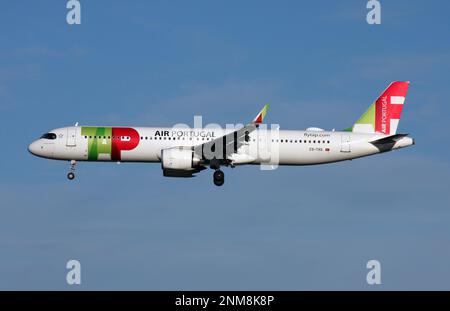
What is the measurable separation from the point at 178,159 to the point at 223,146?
3606mm

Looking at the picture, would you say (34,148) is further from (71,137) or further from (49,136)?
(71,137)

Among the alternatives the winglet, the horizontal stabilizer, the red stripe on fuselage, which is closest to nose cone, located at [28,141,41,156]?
the red stripe on fuselage

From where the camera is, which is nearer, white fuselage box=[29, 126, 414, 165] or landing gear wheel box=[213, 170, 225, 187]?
landing gear wheel box=[213, 170, 225, 187]

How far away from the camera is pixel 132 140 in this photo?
66.5 meters

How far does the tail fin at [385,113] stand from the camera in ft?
238

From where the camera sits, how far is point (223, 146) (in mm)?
66312

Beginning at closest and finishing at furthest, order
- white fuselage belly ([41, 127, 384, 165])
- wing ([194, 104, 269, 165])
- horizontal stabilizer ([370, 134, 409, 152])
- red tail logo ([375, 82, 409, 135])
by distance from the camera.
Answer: wing ([194, 104, 269, 165]) → white fuselage belly ([41, 127, 384, 165]) → horizontal stabilizer ([370, 134, 409, 152]) → red tail logo ([375, 82, 409, 135])

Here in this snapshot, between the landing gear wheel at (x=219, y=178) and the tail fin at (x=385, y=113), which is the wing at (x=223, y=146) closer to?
the landing gear wheel at (x=219, y=178)

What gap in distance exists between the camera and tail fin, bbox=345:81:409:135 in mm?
72625

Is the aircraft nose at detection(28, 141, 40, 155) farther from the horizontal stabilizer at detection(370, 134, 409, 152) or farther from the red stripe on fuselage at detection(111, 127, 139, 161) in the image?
the horizontal stabilizer at detection(370, 134, 409, 152)

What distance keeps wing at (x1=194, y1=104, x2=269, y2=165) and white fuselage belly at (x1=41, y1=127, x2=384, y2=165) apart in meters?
0.79

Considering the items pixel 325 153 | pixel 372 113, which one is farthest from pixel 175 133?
pixel 372 113
